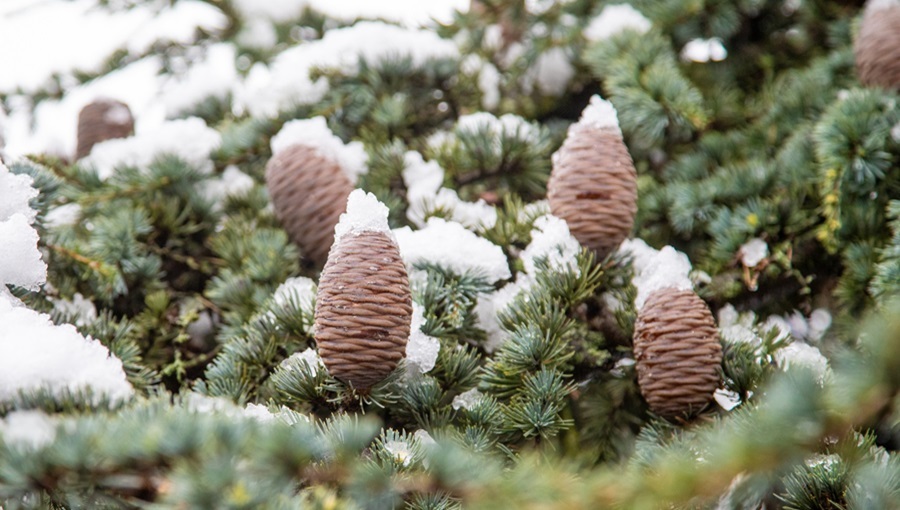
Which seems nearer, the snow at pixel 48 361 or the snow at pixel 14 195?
the snow at pixel 48 361

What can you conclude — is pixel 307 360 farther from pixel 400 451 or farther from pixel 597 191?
pixel 597 191

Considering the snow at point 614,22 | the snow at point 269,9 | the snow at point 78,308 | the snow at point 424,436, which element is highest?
the snow at point 269,9

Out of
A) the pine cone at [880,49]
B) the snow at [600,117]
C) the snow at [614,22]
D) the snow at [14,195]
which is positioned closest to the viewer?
the snow at [14,195]

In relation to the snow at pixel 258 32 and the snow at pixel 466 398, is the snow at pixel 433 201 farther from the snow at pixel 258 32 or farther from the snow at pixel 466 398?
the snow at pixel 258 32

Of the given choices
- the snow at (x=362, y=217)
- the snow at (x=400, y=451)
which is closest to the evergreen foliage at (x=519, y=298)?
the snow at (x=400, y=451)

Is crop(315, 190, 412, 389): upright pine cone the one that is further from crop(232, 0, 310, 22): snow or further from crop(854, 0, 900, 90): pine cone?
crop(232, 0, 310, 22): snow

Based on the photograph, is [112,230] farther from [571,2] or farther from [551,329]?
[571,2]

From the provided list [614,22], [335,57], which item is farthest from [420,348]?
[614,22]
